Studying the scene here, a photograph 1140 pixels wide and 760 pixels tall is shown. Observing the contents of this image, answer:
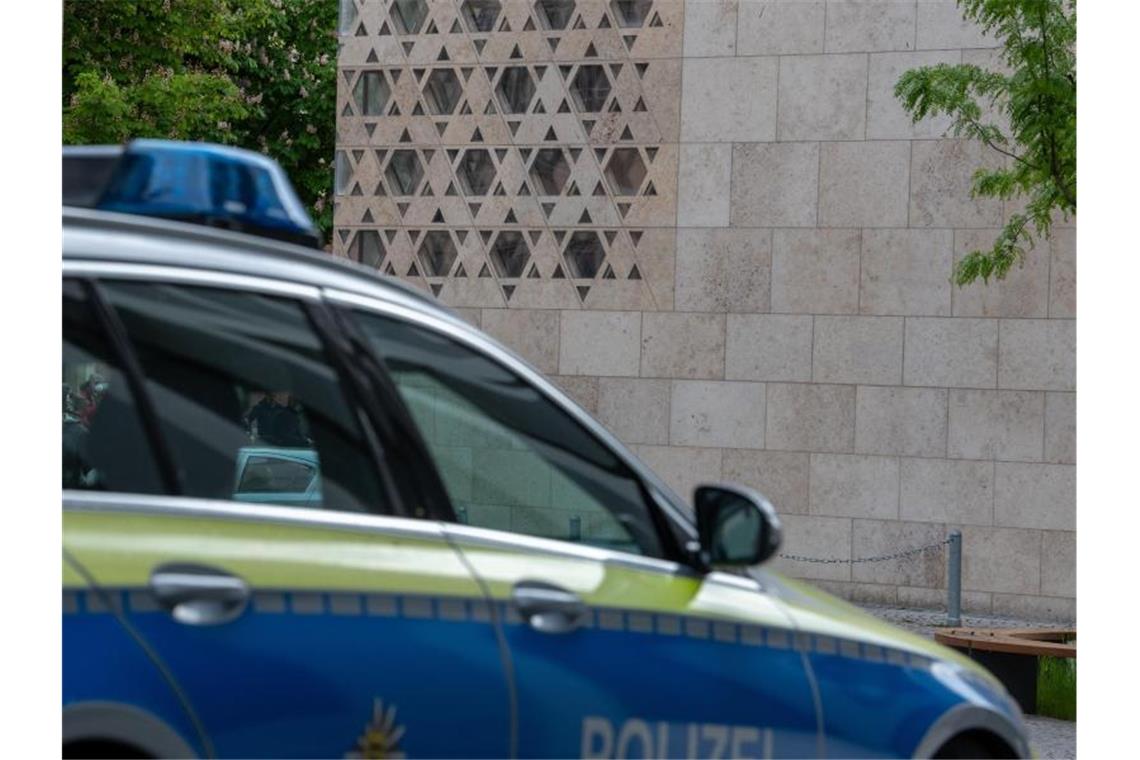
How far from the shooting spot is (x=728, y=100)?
738 inches

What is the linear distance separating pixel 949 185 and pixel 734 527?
13983 mm

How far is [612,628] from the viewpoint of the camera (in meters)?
4.12

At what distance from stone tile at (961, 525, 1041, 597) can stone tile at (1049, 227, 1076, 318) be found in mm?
2013

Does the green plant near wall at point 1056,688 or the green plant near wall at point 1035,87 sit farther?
the green plant near wall at point 1035,87

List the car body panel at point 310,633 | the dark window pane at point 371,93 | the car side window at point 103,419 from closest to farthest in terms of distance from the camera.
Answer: the car body panel at point 310,633, the car side window at point 103,419, the dark window pane at point 371,93

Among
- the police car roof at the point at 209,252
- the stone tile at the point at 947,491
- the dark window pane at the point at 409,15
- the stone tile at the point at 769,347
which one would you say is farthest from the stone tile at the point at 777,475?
the police car roof at the point at 209,252

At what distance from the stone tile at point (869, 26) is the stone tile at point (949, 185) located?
101 centimetres

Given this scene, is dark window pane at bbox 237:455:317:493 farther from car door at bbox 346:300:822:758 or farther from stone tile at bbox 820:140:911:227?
stone tile at bbox 820:140:911:227

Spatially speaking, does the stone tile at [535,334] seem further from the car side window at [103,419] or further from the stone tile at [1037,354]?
the car side window at [103,419]

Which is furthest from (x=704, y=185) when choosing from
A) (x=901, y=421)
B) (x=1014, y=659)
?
(x=1014, y=659)

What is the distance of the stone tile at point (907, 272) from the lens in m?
17.8

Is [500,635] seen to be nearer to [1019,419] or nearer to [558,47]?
[1019,419]

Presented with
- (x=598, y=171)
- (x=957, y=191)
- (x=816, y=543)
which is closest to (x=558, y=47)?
(x=598, y=171)

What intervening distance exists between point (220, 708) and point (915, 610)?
1467cm
